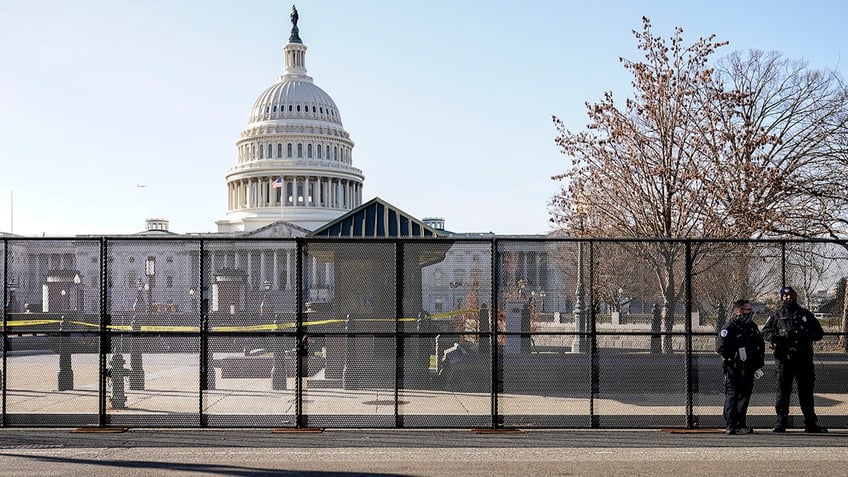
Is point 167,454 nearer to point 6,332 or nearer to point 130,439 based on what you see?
point 130,439

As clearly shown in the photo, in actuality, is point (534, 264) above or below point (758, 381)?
above

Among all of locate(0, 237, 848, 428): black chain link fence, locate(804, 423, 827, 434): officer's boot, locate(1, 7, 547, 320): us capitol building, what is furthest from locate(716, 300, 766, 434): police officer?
locate(1, 7, 547, 320): us capitol building

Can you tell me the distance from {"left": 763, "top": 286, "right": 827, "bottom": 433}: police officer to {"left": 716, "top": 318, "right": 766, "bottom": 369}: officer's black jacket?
38 cm

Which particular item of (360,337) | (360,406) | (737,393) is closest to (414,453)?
(360,406)

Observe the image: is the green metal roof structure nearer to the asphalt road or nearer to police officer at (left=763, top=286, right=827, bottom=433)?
the asphalt road

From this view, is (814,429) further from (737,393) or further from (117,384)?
(117,384)

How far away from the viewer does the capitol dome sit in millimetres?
133375

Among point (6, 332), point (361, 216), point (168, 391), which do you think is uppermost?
point (361, 216)

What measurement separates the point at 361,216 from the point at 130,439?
25.6 feet

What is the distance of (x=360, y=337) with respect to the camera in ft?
54.0

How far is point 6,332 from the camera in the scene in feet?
42.8

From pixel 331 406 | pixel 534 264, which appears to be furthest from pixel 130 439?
pixel 534 264

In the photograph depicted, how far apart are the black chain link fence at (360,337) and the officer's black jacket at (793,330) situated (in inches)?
37.6

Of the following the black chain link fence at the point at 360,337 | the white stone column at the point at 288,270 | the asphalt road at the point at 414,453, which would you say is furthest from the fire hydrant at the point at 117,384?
the white stone column at the point at 288,270
